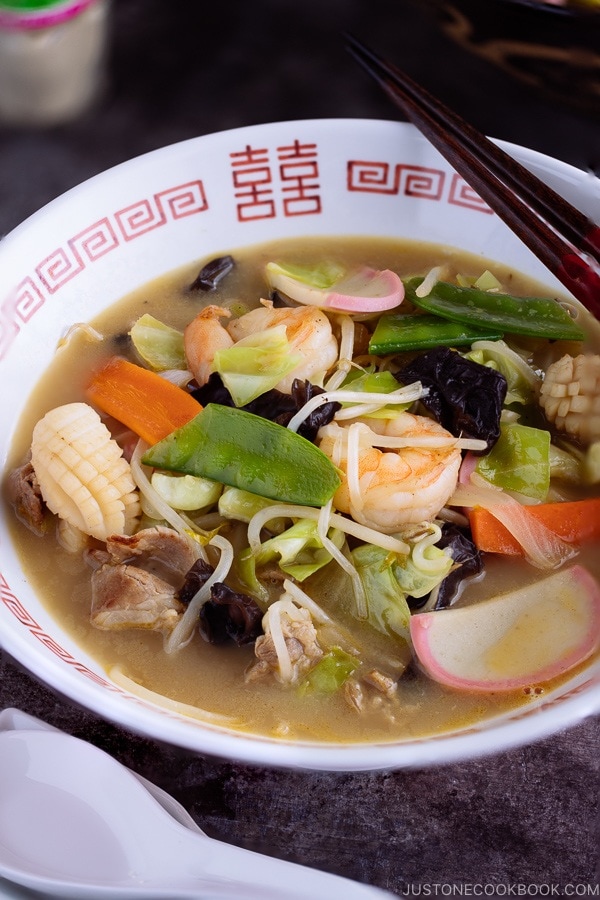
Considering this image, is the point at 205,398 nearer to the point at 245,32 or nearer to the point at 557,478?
the point at 557,478

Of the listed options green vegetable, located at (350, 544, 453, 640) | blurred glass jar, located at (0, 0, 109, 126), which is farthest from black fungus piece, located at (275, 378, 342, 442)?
blurred glass jar, located at (0, 0, 109, 126)

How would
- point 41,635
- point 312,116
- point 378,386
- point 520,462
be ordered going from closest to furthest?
point 41,635 < point 520,462 < point 378,386 < point 312,116

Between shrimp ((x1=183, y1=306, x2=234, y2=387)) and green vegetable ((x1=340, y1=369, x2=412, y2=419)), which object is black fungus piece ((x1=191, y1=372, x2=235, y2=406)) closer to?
shrimp ((x1=183, y1=306, x2=234, y2=387))

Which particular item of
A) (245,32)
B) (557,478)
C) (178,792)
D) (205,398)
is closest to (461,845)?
(178,792)

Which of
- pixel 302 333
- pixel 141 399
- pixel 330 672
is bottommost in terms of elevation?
pixel 330 672

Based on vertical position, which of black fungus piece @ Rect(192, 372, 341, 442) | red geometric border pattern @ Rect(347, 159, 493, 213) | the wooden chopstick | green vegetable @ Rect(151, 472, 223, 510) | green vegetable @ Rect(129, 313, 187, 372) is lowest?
green vegetable @ Rect(151, 472, 223, 510)

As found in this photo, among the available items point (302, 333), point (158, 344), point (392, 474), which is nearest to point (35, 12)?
point (158, 344)

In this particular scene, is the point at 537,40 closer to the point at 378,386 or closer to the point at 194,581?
the point at 378,386
